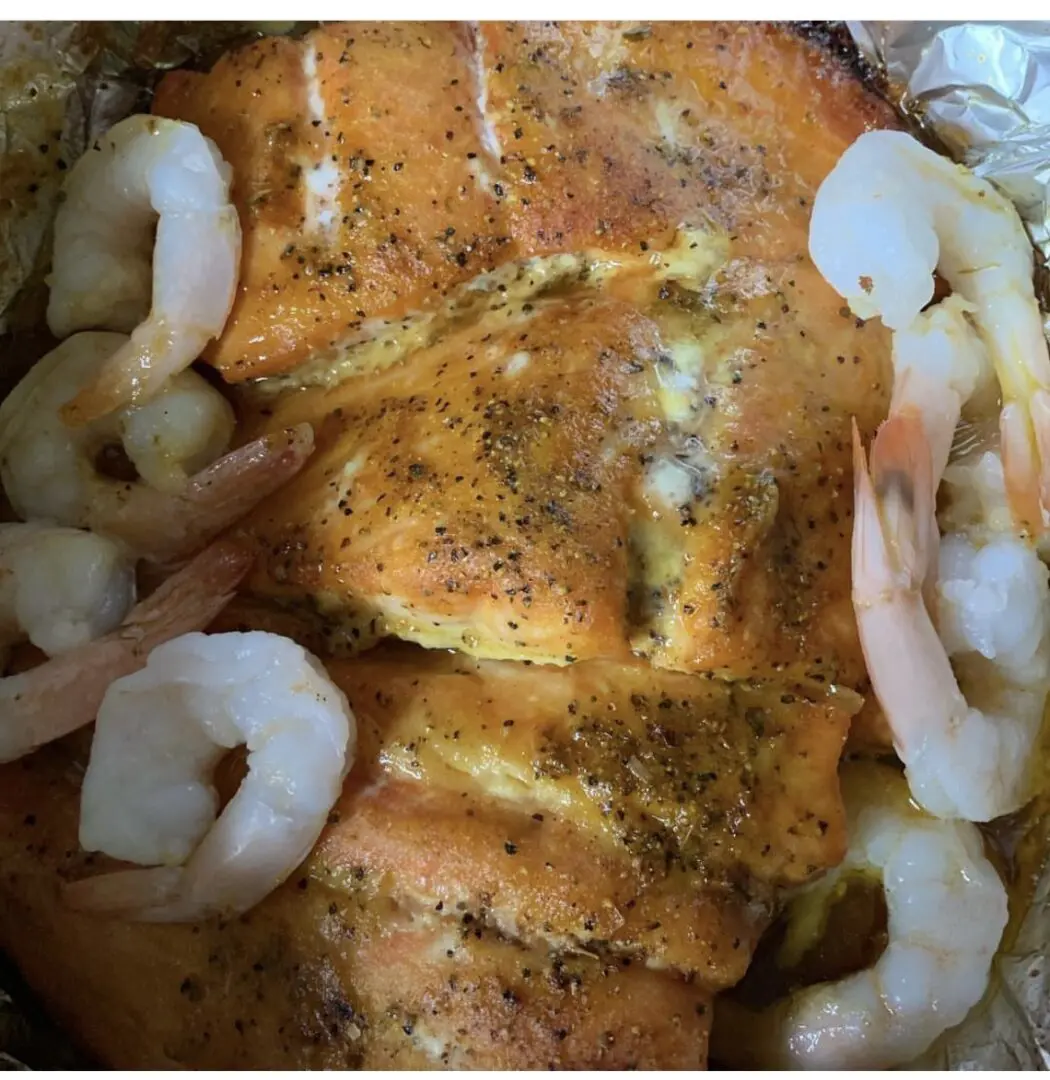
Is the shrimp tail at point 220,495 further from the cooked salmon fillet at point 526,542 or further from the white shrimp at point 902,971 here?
the white shrimp at point 902,971

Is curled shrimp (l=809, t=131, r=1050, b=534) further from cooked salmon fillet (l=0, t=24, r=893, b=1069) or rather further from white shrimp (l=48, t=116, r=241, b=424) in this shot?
white shrimp (l=48, t=116, r=241, b=424)

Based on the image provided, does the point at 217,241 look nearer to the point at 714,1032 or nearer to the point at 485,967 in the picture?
the point at 485,967

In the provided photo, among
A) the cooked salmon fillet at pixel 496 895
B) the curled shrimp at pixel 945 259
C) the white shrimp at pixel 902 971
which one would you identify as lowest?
the white shrimp at pixel 902 971

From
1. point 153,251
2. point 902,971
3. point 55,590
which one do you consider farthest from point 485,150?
point 902,971

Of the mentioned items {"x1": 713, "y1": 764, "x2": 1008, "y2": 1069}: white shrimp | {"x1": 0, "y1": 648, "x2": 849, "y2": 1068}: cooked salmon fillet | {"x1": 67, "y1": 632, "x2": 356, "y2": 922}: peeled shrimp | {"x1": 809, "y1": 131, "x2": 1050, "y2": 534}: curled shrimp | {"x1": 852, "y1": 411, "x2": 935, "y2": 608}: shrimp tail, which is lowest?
{"x1": 713, "y1": 764, "x2": 1008, "y2": 1069}: white shrimp

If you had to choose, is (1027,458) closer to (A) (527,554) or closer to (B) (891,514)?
(B) (891,514)

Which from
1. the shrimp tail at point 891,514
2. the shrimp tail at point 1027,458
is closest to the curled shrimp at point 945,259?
the shrimp tail at point 1027,458

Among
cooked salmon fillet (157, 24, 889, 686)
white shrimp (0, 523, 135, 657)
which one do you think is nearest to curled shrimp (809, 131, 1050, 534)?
cooked salmon fillet (157, 24, 889, 686)
